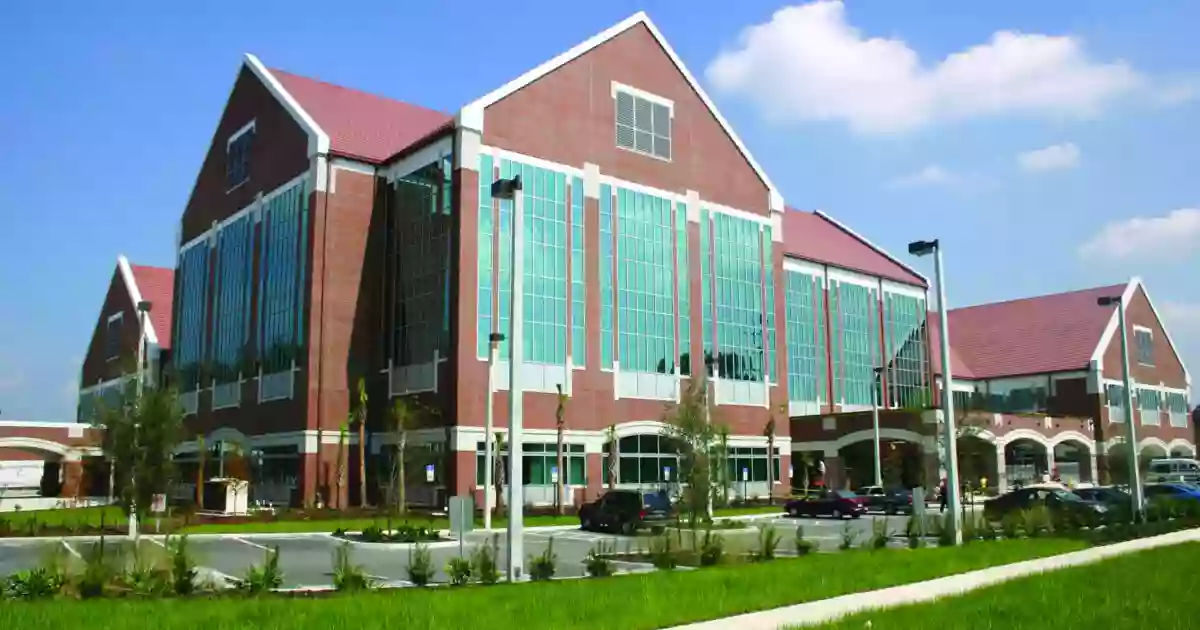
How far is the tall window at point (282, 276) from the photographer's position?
4888 centimetres

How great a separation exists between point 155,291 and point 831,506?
55.9m

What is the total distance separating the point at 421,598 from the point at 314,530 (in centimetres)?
2295

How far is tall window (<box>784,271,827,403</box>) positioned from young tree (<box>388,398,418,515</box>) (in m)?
28.7

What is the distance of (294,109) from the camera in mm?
50750

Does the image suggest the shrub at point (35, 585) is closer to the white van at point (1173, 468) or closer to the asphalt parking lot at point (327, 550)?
the asphalt parking lot at point (327, 550)

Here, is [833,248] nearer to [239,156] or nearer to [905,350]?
[905,350]

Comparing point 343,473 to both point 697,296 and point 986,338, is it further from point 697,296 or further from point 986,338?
point 986,338

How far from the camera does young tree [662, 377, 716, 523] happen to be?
27344mm

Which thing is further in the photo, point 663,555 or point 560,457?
point 560,457

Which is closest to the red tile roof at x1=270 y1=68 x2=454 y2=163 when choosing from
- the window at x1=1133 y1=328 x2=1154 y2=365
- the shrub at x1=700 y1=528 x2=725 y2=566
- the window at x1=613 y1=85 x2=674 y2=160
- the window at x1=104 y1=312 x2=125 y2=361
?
the window at x1=613 y1=85 x2=674 y2=160

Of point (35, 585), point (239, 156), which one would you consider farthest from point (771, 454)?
point (35, 585)

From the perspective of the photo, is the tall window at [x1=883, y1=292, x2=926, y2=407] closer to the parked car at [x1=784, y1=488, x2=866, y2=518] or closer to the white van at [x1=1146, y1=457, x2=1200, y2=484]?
the white van at [x1=1146, y1=457, x2=1200, y2=484]

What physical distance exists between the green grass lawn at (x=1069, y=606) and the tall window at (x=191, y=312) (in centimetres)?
5441

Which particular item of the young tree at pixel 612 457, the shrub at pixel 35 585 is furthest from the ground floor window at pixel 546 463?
the shrub at pixel 35 585
